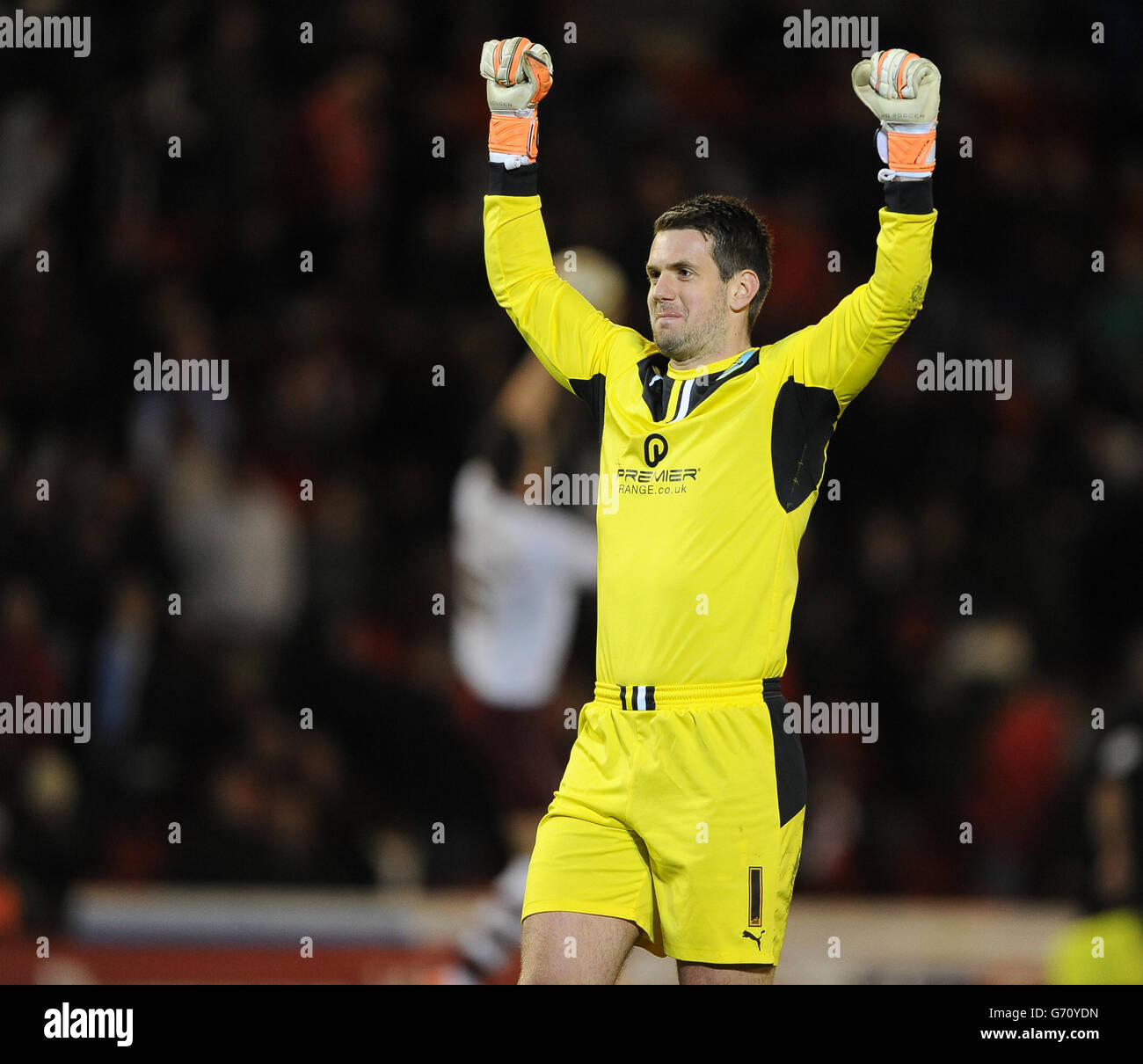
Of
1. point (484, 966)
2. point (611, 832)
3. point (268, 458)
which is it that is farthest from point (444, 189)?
point (611, 832)

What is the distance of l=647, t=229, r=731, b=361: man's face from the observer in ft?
13.7

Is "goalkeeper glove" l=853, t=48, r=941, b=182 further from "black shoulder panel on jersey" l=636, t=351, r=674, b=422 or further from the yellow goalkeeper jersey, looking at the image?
"black shoulder panel on jersey" l=636, t=351, r=674, b=422

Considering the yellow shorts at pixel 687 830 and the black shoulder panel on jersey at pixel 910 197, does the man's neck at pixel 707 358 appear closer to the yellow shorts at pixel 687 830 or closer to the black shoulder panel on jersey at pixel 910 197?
the black shoulder panel on jersey at pixel 910 197

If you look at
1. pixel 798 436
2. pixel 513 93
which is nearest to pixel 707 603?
pixel 798 436

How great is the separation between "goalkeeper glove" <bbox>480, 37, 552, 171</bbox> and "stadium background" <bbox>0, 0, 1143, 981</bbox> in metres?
2.80

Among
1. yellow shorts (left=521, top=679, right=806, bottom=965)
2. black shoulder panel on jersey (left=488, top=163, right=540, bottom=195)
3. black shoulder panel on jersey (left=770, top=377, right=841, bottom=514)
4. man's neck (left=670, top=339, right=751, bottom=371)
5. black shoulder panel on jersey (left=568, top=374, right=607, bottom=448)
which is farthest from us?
black shoulder panel on jersey (left=488, top=163, right=540, bottom=195)

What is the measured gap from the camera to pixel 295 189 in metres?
9.57

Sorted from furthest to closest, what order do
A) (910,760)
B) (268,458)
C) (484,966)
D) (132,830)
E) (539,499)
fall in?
1. (268,458)
2. (910,760)
3. (132,830)
4. (539,499)
5. (484,966)

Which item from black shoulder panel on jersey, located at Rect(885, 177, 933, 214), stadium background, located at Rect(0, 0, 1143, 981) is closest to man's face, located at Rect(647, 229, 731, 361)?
black shoulder panel on jersey, located at Rect(885, 177, 933, 214)

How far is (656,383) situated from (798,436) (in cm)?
36

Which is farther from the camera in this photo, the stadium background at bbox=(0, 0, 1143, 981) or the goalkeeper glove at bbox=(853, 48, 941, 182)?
the stadium background at bbox=(0, 0, 1143, 981)

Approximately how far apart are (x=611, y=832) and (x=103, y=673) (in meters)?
4.55

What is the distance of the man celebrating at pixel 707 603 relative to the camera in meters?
3.95

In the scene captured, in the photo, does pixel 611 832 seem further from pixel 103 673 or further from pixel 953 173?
pixel 953 173
